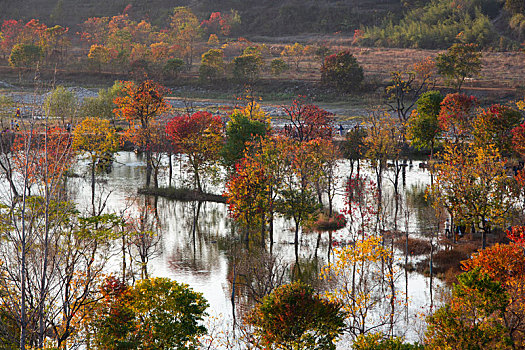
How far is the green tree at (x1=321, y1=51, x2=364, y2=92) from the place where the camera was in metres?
121

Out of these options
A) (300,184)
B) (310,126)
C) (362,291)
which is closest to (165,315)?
(362,291)

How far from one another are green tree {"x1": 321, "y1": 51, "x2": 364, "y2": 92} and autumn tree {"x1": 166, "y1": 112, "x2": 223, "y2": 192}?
2441 inches

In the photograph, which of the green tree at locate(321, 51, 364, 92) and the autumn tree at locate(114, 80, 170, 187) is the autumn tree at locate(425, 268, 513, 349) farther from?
the green tree at locate(321, 51, 364, 92)

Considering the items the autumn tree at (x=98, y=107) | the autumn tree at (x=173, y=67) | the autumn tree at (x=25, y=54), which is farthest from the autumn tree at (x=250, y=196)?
the autumn tree at (x=25, y=54)

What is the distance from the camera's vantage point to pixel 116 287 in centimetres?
2895

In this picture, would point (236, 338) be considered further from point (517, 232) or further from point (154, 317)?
point (517, 232)

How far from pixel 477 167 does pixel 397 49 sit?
12533 cm

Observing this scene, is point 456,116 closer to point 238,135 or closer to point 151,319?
point 238,135

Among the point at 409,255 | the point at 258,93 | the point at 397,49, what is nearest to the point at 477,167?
the point at 409,255

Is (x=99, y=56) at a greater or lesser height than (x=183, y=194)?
greater

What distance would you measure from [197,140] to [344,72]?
2545 inches

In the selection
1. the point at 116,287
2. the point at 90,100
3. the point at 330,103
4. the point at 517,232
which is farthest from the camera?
the point at 330,103

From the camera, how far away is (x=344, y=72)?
120812 mm

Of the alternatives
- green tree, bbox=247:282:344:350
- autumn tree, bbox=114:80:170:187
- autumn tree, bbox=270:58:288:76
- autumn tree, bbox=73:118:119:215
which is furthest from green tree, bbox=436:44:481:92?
green tree, bbox=247:282:344:350
